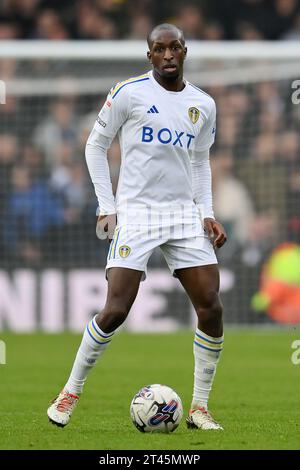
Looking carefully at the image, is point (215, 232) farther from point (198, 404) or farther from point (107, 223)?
point (198, 404)

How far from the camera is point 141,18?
18.4 meters

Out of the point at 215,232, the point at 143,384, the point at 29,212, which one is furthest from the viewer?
the point at 29,212

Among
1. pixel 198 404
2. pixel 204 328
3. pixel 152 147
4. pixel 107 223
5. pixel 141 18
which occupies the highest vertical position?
pixel 141 18

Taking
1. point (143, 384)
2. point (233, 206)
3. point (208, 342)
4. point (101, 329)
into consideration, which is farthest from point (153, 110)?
point (233, 206)

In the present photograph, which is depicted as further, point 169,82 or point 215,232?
point 215,232

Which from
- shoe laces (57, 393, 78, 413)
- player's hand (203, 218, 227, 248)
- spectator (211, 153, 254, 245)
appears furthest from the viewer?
spectator (211, 153, 254, 245)

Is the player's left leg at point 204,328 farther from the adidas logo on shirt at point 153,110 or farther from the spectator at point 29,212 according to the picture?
the spectator at point 29,212

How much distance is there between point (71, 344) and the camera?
1317 centimetres

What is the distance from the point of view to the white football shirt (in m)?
6.82

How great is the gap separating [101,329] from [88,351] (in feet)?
0.58

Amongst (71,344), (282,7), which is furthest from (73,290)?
(282,7)

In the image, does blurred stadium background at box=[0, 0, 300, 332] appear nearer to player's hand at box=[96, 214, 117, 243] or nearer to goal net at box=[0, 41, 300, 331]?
goal net at box=[0, 41, 300, 331]

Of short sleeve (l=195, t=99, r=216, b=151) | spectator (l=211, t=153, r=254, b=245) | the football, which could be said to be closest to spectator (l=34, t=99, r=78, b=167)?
spectator (l=211, t=153, r=254, b=245)

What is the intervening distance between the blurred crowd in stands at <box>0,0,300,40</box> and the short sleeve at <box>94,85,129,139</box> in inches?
438
